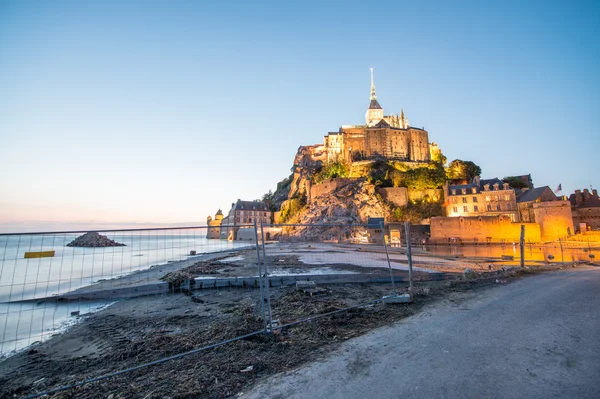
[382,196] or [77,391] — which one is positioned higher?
[382,196]

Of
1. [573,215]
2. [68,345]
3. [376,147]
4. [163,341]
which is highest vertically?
[376,147]

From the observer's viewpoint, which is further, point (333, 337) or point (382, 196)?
point (382, 196)

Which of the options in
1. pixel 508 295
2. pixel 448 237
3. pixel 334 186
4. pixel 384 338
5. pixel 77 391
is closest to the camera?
pixel 77 391

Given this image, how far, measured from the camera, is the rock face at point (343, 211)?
162ft

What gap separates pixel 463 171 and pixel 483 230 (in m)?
22.8

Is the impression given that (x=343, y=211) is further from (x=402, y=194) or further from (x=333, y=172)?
(x=333, y=172)

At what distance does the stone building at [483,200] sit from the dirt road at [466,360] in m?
42.5

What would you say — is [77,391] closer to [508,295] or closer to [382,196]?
[508,295]

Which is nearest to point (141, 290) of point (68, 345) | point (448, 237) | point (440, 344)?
point (68, 345)

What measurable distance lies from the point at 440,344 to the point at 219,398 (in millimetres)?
3114

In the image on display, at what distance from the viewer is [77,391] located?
10.7ft

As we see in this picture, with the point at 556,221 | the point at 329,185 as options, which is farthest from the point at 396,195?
the point at 556,221

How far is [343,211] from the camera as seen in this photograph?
5319cm

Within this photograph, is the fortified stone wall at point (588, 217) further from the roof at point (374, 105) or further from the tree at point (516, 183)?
the roof at point (374, 105)
